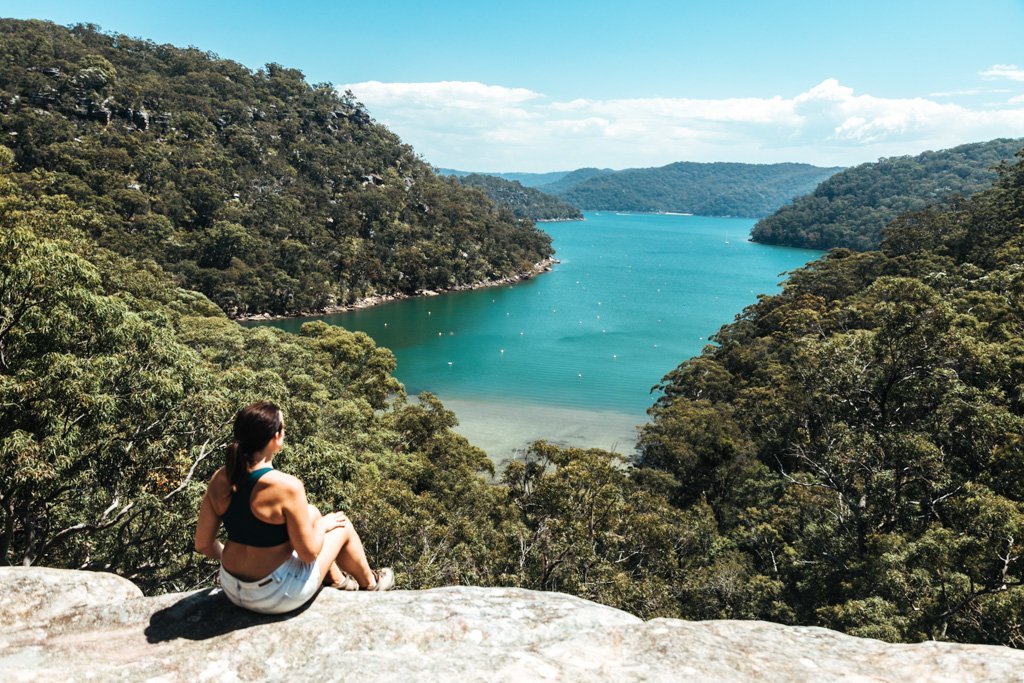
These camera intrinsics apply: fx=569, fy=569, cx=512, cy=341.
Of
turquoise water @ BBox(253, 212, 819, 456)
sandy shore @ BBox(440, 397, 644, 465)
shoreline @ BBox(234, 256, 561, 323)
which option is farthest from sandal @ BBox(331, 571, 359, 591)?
shoreline @ BBox(234, 256, 561, 323)

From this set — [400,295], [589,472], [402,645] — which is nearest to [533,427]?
[589,472]

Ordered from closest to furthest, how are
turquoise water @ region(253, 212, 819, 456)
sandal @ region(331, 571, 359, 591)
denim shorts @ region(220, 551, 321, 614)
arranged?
denim shorts @ region(220, 551, 321, 614)
sandal @ region(331, 571, 359, 591)
turquoise water @ region(253, 212, 819, 456)

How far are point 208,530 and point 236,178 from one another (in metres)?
82.4

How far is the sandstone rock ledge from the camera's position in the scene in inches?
117

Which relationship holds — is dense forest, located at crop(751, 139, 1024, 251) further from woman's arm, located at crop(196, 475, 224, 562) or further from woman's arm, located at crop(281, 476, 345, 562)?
woman's arm, located at crop(196, 475, 224, 562)

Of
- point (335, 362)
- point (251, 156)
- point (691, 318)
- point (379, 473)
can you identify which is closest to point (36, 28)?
point (251, 156)

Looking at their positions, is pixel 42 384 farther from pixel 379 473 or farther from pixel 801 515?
pixel 801 515

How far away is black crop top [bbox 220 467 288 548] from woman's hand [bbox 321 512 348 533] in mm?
304

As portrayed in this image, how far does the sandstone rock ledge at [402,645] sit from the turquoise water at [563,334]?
27.3 metres

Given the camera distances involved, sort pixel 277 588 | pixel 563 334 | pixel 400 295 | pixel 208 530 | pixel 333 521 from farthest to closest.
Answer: pixel 400 295 < pixel 563 334 < pixel 333 521 < pixel 208 530 < pixel 277 588

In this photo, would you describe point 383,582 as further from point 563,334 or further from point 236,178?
point 236,178

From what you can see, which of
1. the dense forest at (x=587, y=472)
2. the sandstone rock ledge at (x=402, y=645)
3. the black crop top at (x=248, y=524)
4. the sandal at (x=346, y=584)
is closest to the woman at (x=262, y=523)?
the black crop top at (x=248, y=524)

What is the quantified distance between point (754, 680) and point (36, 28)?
12378 centimetres

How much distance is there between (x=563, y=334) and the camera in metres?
56.2
